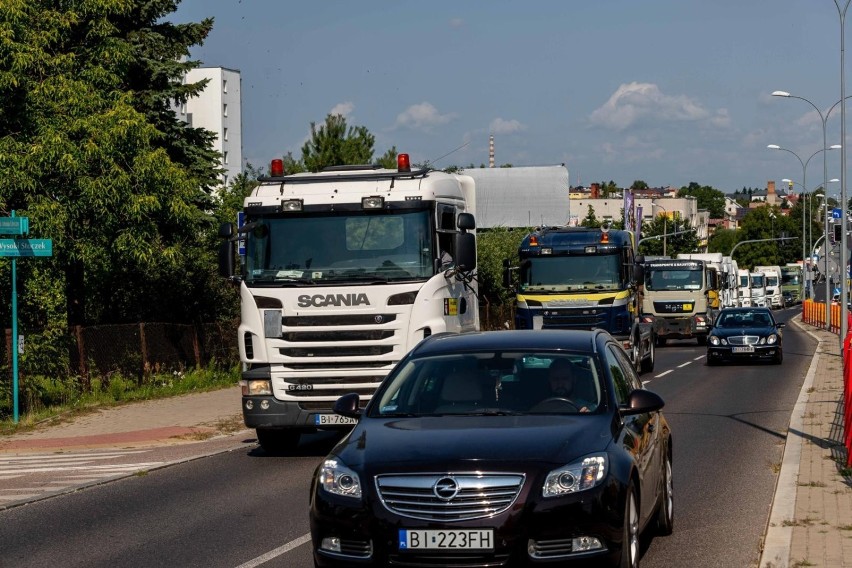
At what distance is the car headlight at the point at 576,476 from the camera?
6914 mm

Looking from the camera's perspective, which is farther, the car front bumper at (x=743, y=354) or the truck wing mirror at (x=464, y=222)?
the car front bumper at (x=743, y=354)

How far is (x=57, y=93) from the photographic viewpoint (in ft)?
76.5

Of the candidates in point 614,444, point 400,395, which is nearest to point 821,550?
point 614,444

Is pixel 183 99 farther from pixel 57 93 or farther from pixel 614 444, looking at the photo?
pixel 614 444

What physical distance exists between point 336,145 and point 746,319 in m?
24.9

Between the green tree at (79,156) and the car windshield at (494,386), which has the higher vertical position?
the green tree at (79,156)

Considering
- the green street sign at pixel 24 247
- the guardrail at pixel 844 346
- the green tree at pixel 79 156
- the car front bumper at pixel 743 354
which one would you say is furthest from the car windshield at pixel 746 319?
the green street sign at pixel 24 247

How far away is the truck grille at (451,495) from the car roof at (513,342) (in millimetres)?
1774

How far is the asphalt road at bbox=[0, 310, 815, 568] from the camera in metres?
9.08

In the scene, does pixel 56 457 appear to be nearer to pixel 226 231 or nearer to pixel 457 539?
pixel 226 231

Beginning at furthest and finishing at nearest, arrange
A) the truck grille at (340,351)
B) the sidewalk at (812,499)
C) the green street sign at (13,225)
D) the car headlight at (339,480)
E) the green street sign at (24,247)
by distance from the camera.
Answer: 1. the green street sign at (24,247)
2. the green street sign at (13,225)
3. the truck grille at (340,351)
4. the sidewalk at (812,499)
5. the car headlight at (339,480)

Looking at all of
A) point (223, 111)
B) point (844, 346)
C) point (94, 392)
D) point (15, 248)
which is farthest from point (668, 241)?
point (844, 346)

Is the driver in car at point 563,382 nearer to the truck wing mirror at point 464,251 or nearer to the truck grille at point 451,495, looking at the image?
the truck grille at point 451,495

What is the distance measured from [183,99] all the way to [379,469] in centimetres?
2343
